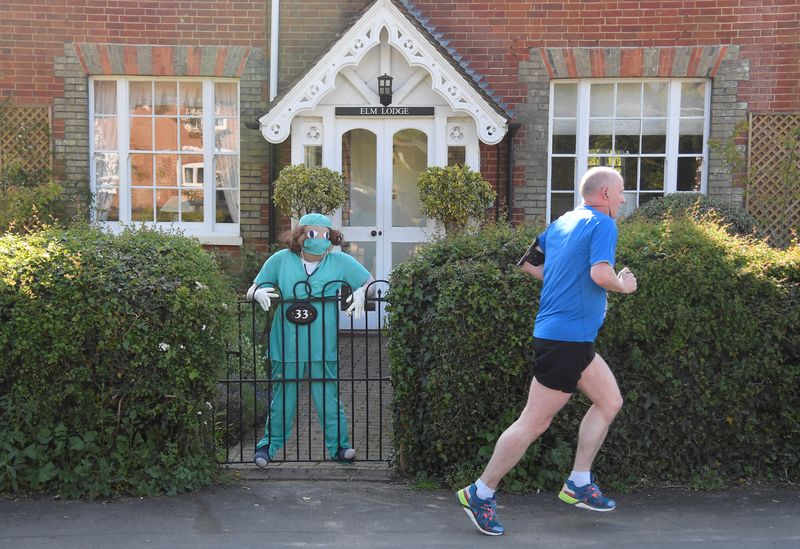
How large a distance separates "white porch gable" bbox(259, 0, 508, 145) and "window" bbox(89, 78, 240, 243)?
4.21 ft

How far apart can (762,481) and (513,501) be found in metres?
1.51

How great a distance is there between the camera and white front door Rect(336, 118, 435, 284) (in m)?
9.88

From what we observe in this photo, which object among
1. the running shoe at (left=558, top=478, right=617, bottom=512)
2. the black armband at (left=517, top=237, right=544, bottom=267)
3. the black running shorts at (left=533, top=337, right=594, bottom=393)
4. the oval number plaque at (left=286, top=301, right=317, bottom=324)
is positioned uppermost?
the black armband at (left=517, top=237, right=544, bottom=267)

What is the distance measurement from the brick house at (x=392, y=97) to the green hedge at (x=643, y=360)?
196 inches

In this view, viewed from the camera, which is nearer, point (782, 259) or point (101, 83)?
point (782, 259)

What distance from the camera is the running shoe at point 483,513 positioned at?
14.2 feet

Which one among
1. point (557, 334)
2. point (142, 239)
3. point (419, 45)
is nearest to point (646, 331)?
point (557, 334)

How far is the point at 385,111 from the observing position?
9.73 meters

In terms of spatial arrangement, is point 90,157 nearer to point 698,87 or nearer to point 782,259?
point 698,87

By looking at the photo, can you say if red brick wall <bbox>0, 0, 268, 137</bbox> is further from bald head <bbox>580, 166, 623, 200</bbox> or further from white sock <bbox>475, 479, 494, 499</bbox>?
white sock <bbox>475, 479, 494, 499</bbox>

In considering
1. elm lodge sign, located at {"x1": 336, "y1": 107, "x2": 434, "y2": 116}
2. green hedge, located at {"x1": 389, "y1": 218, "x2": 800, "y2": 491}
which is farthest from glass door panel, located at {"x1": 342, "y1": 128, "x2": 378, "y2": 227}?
green hedge, located at {"x1": 389, "y1": 218, "x2": 800, "y2": 491}

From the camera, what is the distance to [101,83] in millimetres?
10375

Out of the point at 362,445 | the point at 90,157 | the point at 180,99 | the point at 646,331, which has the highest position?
the point at 180,99

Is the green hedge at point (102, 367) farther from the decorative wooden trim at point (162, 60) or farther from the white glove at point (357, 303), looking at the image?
the decorative wooden trim at point (162, 60)
